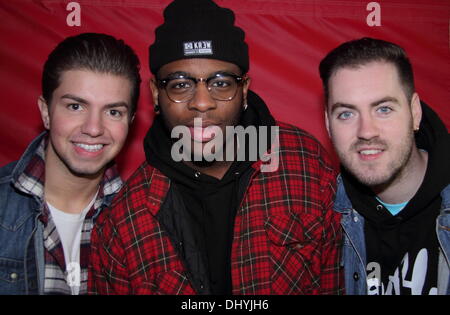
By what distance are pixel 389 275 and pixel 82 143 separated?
5.17 ft

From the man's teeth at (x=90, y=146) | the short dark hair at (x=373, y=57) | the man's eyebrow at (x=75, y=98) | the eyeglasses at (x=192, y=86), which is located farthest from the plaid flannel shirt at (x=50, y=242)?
the short dark hair at (x=373, y=57)

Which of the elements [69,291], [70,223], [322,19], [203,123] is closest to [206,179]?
[203,123]

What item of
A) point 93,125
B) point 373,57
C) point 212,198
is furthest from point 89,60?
point 373,57

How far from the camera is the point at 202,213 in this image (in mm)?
1978

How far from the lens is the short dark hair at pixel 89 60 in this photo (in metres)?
A: 1.91

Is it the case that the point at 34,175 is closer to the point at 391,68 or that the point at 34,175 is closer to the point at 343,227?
the point at 343,227

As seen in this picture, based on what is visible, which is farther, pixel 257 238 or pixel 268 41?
pixel 268 41

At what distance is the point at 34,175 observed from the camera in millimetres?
1981

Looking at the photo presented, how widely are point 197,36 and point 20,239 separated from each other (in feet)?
4.18

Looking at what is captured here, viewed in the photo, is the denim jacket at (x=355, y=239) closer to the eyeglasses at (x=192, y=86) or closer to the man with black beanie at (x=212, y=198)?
the man with black beanie at (x=212, y=198)

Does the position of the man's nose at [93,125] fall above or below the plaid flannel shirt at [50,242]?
above

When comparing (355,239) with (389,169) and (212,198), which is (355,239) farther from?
(212,198)

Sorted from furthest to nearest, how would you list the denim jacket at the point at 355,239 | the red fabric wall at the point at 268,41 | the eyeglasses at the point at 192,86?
the red fabric wall at the point at 268,41 < the eyeglasses at the point at 192,86 < the denim jacket at the point at 355,239

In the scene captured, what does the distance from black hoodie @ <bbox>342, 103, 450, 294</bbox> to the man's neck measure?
64 mm
